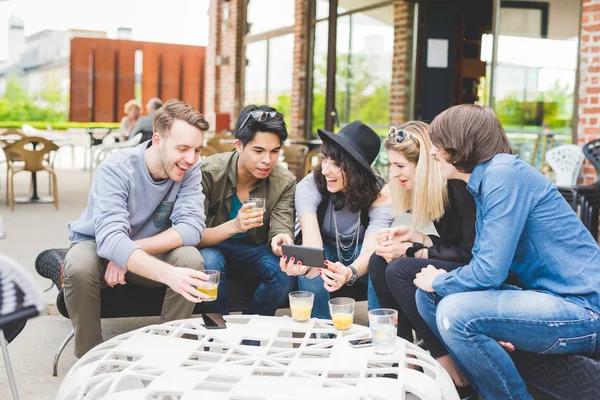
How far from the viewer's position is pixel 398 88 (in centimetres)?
891

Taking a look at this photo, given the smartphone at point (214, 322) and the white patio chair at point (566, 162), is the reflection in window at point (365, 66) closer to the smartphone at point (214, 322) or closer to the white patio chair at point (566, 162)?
the white patio chair at point (566, 162)

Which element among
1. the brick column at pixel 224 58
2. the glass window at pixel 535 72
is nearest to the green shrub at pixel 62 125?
the brick column at pixel 224 58

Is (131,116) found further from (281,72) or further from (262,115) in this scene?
(262,115)

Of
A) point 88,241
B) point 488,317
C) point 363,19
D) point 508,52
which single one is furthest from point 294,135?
point 488,317

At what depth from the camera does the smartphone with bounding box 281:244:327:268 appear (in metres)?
2.67

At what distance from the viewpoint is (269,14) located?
12.6m

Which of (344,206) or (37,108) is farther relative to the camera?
(37,108)

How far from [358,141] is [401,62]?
5.90 m

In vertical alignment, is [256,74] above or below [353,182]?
above

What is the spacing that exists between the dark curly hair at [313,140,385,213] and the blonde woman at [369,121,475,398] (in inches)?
4.9

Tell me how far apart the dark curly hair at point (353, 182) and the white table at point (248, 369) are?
0.97 m

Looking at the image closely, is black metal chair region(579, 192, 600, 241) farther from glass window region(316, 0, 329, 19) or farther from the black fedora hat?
glass window region(316, 0, 329, 19)

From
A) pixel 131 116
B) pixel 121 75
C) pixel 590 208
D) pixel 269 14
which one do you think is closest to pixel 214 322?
pixel 590 208

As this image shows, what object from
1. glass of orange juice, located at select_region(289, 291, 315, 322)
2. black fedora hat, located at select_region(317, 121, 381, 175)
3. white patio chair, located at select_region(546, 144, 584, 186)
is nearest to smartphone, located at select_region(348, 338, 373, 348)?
glass of orange juice, located at select_region(289, 291, 315, 322)
